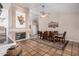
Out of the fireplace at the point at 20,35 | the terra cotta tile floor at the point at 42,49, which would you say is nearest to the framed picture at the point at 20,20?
the fireplace at the point at 20,35

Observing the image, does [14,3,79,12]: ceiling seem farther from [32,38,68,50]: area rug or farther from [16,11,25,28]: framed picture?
[32,38,68,50]: area rug

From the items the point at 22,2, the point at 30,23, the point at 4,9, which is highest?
the point at 22,2

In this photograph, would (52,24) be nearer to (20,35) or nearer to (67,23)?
(67,23)

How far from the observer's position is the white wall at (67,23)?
76.1 inches

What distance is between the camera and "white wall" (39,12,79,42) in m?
1.93

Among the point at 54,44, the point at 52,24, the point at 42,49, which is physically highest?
the point at 52,24

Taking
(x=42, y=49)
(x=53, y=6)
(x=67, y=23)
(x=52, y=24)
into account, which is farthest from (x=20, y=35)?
(x=67, y=23)

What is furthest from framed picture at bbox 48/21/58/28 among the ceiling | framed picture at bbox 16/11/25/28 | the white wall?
framed picture at bbox 16/11/25/28

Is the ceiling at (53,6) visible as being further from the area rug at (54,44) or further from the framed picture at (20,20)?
the area rug at (54,44)

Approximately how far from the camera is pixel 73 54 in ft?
6.34

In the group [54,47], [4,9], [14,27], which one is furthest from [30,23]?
[54,47]

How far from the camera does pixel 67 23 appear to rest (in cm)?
198

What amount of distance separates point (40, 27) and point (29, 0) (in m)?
0.68

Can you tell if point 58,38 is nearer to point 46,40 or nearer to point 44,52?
point 46,40
